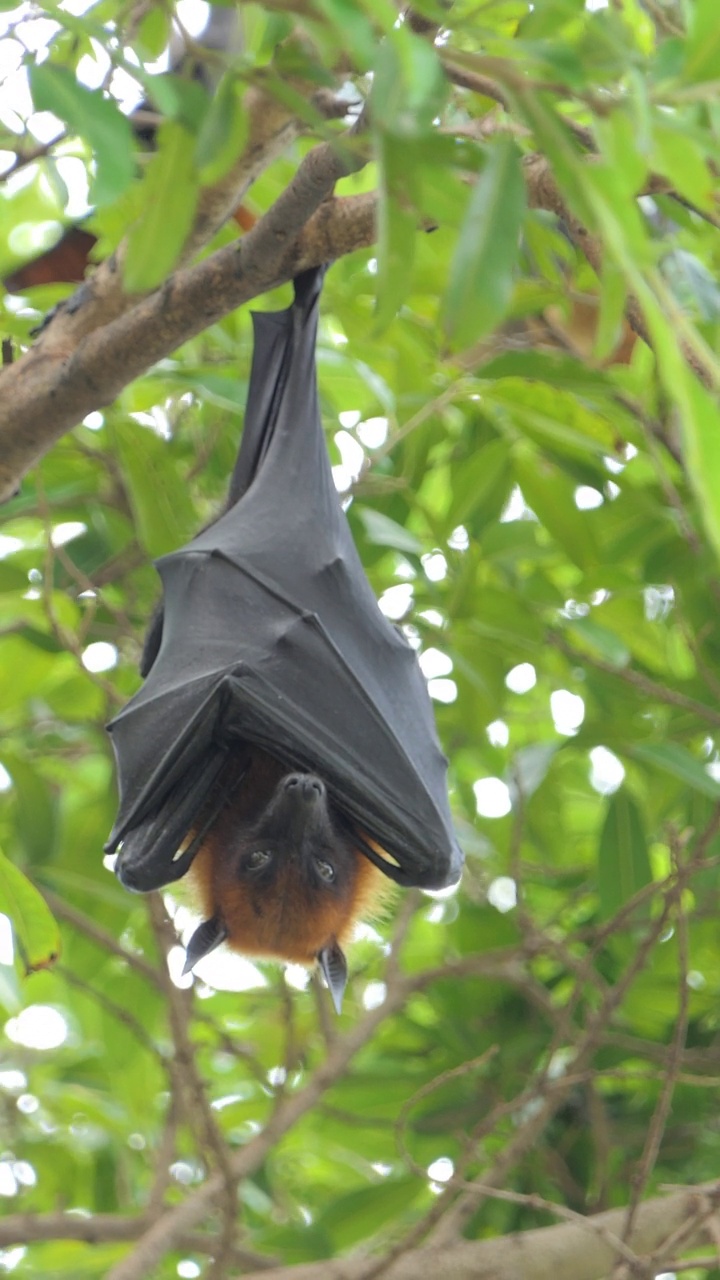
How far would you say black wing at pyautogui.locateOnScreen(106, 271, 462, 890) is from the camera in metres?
3.95

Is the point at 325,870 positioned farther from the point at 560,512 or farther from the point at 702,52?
the point at 702,52

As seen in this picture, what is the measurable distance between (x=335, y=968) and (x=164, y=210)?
8.59 feet

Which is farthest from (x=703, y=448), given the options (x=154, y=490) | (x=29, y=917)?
(x=154, y=490)

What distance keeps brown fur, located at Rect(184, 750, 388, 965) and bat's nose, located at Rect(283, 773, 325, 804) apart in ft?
1.36

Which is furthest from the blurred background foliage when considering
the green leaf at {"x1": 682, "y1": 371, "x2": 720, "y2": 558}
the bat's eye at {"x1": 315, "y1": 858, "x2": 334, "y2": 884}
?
the green leaf at {"x1": 682, "y1": 371, "x2": 720, "y2": 558}

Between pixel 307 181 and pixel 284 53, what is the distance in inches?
21.7

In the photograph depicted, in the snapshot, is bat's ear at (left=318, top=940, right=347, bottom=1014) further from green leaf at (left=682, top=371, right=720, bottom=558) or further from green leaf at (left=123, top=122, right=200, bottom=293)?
green leaf at (left=682, top=371, right=720, bottom=558)

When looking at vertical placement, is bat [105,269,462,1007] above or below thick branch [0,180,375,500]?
below

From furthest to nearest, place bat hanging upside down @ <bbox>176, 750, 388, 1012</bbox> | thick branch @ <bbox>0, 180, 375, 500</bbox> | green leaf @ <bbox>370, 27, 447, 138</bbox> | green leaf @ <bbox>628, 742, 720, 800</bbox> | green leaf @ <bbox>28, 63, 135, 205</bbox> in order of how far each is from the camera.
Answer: bat hanging upside down @ <bbox>176, 750, 388, 1012</bbox>, green leaf @ <bbox>628, 742, 720, 800</bbox>, thick branch @ <bbox>0, 180, 375, 500</bbox>, green leaf @ <bbox>28, 63, 135, 205</bbox>, green leaf @ <bbox>370, 27, 447, 138</bbox>

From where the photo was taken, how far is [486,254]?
6.07 feet

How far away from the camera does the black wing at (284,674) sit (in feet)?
Answer: 13.0

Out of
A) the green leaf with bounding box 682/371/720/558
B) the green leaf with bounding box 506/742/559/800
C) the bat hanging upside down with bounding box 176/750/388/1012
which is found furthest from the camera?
the green leaf with bounding box 506/742/559/800

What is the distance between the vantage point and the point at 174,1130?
17.2ft

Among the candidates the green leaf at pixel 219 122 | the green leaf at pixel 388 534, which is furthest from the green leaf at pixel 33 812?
the green leaf at pixel 219 122
